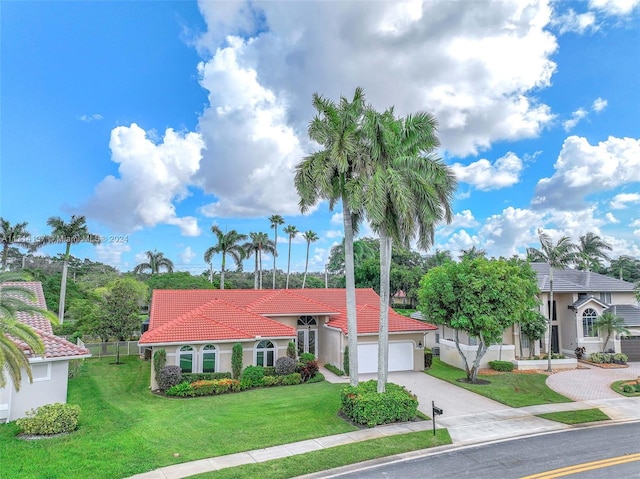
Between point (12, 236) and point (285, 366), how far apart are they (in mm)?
33579

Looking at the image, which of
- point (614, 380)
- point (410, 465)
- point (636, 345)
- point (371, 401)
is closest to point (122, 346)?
point (371, 401)

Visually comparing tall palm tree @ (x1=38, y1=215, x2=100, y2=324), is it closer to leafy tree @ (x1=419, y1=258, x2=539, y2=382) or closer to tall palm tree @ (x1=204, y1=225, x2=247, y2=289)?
tall palm tree @ (x1=204, y1=225, x2=247, y2=289)

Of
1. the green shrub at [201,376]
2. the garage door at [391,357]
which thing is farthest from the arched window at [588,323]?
the green shrub at [201,376]

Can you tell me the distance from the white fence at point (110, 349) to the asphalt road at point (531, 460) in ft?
87.5

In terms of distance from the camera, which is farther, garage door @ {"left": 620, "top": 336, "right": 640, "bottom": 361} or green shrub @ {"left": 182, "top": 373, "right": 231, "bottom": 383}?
garage door @ {"left": 620, "top": 336, "right": 640, "bottom": 361}

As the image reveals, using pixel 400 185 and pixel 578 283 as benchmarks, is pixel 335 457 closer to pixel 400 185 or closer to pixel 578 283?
pixel 400 185

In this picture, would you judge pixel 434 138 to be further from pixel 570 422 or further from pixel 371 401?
pixel 570 422

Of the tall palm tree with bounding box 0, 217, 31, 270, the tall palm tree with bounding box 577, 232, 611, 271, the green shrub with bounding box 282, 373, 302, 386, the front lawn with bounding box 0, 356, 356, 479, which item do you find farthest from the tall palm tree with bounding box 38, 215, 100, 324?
the tall palm tree with bounding box 577, 232, 611, 271

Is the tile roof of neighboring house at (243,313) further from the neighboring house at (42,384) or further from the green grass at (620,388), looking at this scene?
the green grass at (620,388)

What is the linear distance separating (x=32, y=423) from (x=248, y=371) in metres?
10.2

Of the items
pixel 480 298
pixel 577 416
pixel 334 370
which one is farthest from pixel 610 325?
pixel 334 370

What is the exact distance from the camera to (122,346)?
3316 centimetres

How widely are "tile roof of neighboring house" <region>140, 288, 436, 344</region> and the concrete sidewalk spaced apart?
6911 millimetres

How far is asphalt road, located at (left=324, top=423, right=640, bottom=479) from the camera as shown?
1127 centimetres
